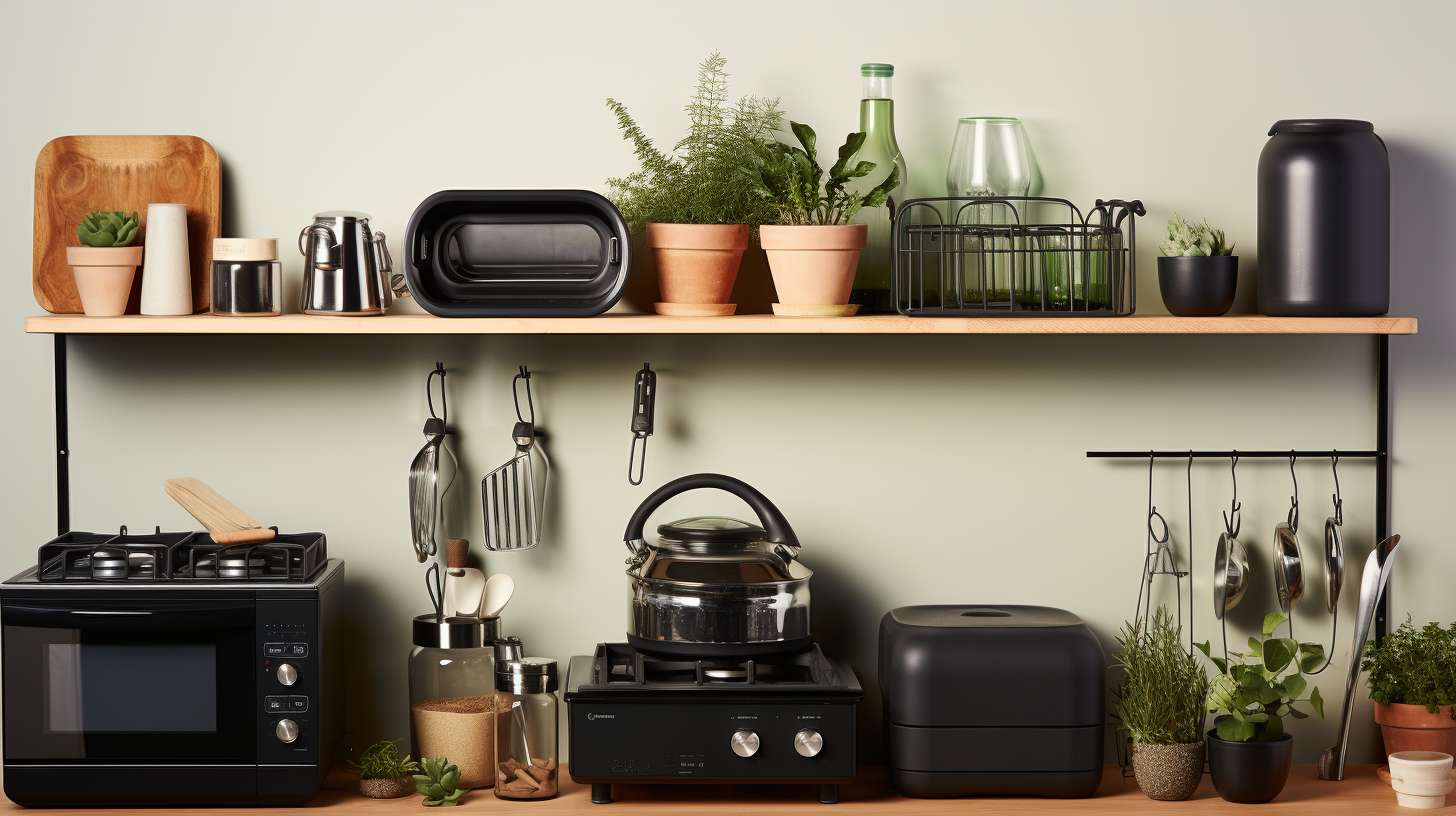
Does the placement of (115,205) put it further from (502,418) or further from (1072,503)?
(1072,503)

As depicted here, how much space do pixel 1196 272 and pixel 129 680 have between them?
1.63m

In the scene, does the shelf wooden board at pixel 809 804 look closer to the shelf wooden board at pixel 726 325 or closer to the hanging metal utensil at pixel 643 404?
the hanging metal utensil at pixel 643 404

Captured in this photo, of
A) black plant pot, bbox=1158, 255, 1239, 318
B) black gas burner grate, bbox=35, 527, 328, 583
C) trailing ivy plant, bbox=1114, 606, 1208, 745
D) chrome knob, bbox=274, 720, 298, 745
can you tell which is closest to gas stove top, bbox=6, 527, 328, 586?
black gas burner grate, bbox=35, 527, 328, 583

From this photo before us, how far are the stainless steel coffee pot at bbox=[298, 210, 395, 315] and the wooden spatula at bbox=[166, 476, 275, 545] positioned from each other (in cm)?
32

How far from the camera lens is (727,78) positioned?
84.7 inches

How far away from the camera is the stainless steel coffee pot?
6.63 ft

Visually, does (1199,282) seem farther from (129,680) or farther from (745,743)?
(129,680)

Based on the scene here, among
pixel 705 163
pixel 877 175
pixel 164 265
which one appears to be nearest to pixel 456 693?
pixel 164 265

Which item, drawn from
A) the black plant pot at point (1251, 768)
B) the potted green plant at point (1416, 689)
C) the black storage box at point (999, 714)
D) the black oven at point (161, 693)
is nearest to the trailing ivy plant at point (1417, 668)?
the potted green plant at point (1416, 689)

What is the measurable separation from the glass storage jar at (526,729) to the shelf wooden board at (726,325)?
0.50 m

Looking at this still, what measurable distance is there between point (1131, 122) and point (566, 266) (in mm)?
914

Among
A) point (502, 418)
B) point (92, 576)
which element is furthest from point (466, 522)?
point (92, 576)

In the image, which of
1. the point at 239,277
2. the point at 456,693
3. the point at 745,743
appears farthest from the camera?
the point at 456,693

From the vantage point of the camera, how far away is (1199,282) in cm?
203
